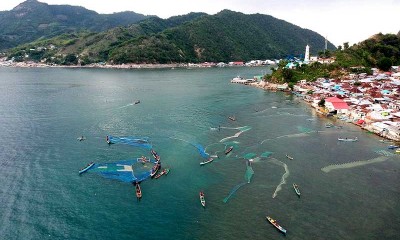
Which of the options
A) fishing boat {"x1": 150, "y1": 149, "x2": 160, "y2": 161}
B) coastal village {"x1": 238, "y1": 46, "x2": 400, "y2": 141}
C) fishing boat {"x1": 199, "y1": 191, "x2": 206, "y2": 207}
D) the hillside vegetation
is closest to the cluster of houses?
coastal village {"x1": 238, "y1": 46, "x2": 400, "y2": 141}

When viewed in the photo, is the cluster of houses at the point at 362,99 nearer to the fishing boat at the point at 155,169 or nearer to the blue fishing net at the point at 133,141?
the fishing boat at the point at 155,169

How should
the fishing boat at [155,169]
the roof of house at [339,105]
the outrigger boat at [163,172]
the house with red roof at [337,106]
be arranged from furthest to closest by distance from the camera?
1. the roof of house at [339,105]
2. the house with red roof at [337,106]
3. the fishing boat at [155,169]
4. the outrigger boat at [163,172]

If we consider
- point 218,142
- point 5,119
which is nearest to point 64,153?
point 218,142

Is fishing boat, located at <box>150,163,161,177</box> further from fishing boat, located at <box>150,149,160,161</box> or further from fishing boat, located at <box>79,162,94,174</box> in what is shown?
fishing boat, located at <box>79,162,94,174</box>

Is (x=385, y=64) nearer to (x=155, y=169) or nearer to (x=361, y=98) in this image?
(x=361, y=98)

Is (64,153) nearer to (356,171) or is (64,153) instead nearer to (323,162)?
(323,162)

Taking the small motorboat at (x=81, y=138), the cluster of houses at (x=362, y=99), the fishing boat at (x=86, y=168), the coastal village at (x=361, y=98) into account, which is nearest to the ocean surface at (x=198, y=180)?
the small motorboat at (x=81, y=138)
